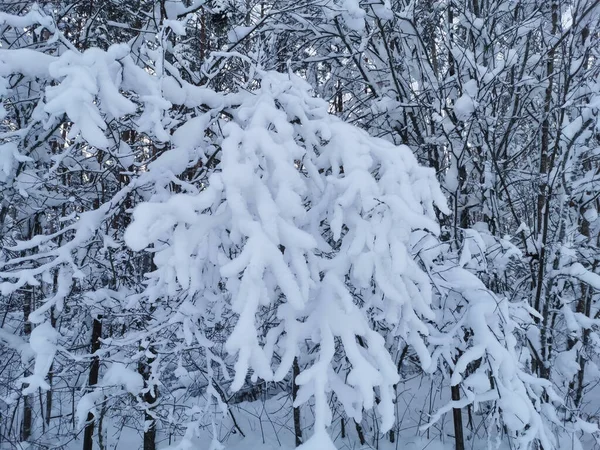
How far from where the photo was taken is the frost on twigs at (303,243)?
1.39 meters

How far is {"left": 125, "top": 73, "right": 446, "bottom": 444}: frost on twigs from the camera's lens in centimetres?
139

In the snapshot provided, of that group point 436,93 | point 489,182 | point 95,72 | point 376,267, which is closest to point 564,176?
point 489,182

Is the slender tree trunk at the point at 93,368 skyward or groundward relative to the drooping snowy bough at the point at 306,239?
groundward

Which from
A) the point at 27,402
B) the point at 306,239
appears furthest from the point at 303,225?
the point at 27,402

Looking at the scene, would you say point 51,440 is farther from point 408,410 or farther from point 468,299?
point 468,299

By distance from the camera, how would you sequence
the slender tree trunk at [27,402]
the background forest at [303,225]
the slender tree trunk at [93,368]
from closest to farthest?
1. the background forest at [303,225]
2. the slender tree trunk at [93,368]
3. the slender tree trunk at [27,402]

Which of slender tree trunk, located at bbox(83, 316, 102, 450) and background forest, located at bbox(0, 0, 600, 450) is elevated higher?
background forest, located at bbox(0, 0, 600, 450)

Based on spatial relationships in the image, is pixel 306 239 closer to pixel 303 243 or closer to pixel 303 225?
pixel 303 243

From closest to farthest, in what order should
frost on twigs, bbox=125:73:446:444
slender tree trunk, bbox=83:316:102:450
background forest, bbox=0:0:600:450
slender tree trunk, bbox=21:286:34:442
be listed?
frost on twigs, bbox=125:73:446:444 < background forest, bbox=0:0:600:450 < slender tree trunk, bbox=83:316:102:450 < slender tree trunk, bbox=21:286:34:442

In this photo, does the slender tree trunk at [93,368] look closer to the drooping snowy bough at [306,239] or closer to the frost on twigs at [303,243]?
the drooping snowy bough at [306,239]

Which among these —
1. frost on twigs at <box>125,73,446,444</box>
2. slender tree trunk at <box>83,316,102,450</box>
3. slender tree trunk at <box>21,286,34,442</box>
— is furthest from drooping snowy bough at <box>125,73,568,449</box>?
slender tree trunk at <box>21,286,34,442</box>

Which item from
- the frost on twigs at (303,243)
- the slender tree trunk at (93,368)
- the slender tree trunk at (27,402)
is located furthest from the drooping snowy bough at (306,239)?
the slender tree trunk at (27,402)

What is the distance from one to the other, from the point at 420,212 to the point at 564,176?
9.15ft

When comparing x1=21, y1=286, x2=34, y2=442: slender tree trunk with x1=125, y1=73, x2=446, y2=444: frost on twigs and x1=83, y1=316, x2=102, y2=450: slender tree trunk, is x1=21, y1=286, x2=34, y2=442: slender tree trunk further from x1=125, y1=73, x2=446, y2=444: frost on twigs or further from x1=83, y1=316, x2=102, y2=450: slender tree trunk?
x1=125, y1=73, x2=446, y2=444: frost on twigs
